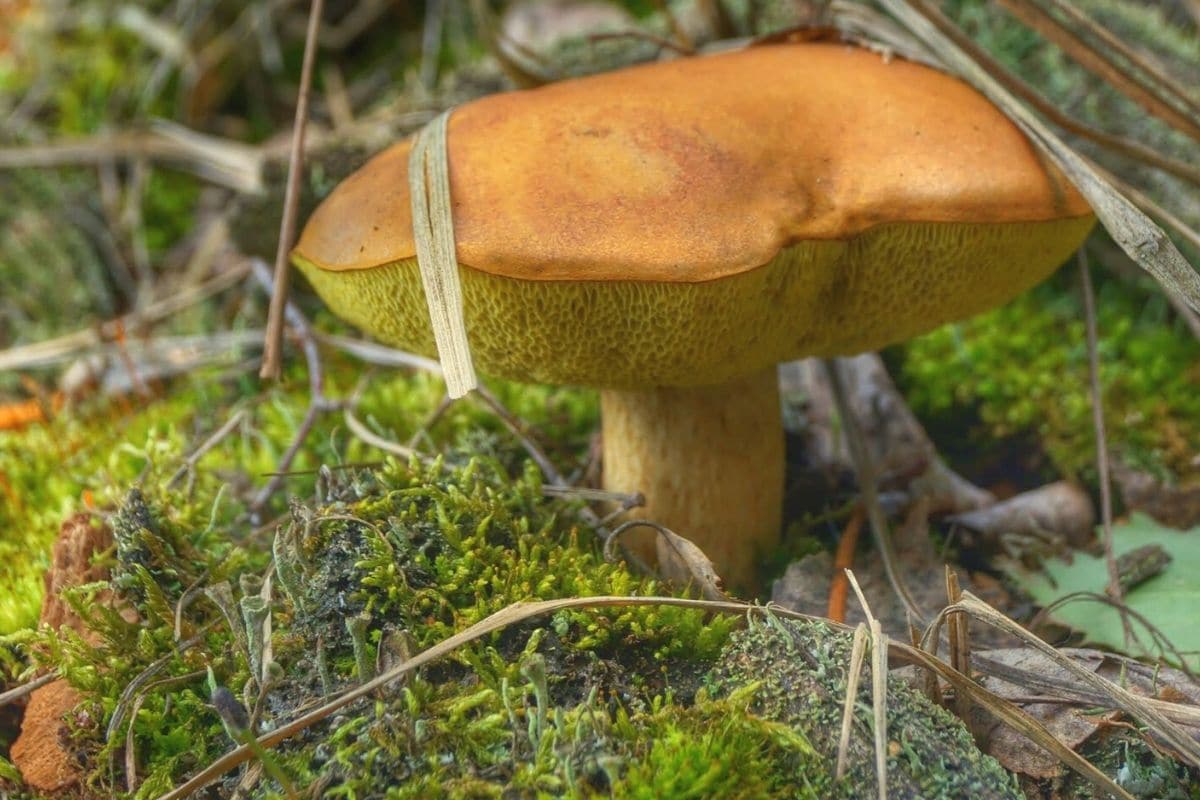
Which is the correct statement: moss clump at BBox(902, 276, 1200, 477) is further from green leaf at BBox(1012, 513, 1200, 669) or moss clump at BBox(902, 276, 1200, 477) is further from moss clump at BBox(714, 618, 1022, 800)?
moss clump at BBox(714, 618, 1022, 800)

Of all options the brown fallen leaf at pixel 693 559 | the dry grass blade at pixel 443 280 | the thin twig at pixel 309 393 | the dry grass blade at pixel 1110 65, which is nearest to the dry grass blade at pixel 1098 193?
the dry grass blade at pixel 1110 65

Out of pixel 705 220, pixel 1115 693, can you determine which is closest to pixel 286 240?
pixel 705 220

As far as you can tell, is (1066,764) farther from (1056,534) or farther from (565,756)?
(1056,534)

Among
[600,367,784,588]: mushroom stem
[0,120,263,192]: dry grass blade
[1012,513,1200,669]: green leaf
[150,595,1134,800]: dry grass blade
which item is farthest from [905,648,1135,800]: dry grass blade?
[0,120,263,192]: dry grass blade

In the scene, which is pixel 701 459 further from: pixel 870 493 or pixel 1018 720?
pixel 1018 720

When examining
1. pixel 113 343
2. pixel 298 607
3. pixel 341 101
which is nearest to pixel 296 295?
pixel 113 343

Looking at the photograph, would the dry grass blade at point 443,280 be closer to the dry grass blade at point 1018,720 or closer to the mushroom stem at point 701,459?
the mushroom stem at point 701,459
